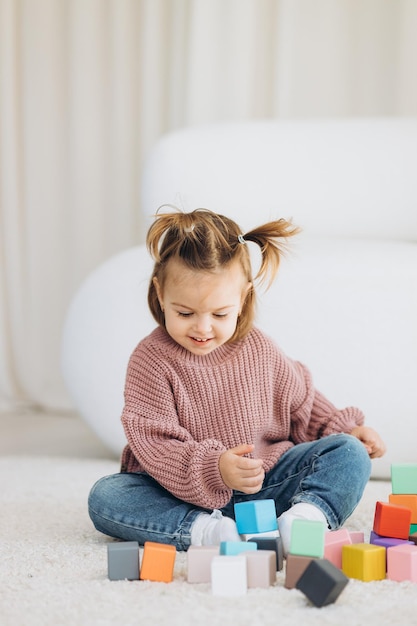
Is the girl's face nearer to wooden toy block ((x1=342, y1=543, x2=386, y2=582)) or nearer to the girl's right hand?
the girl's right hand

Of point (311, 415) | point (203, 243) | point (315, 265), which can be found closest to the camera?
point (203, 243)

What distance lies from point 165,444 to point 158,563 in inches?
9.7

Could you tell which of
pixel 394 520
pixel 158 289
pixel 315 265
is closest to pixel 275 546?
pixel 394 520

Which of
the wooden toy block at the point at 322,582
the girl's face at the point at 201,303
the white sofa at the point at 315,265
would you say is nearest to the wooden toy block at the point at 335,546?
the wooden toy block at the point at 322,582

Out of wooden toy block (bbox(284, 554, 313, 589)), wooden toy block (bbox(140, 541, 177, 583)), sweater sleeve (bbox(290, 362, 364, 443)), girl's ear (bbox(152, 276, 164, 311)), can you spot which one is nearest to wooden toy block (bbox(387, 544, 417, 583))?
wooden toy block (bbox(284, 554, 313, 589))

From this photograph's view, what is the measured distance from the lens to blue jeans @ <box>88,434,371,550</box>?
1.19m

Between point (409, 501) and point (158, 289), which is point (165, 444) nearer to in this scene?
point (158, 289)

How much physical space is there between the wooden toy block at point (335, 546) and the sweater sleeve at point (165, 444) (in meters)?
0.18

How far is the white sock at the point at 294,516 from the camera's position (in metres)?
1.11

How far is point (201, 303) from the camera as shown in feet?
3.91

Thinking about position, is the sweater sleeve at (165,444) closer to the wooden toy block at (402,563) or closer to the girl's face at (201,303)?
the girl's face at (201,303)

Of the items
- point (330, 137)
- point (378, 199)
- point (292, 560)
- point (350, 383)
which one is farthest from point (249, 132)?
point (292, 560)

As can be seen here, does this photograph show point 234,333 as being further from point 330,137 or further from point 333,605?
point 330,137

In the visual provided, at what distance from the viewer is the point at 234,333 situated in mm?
1321
